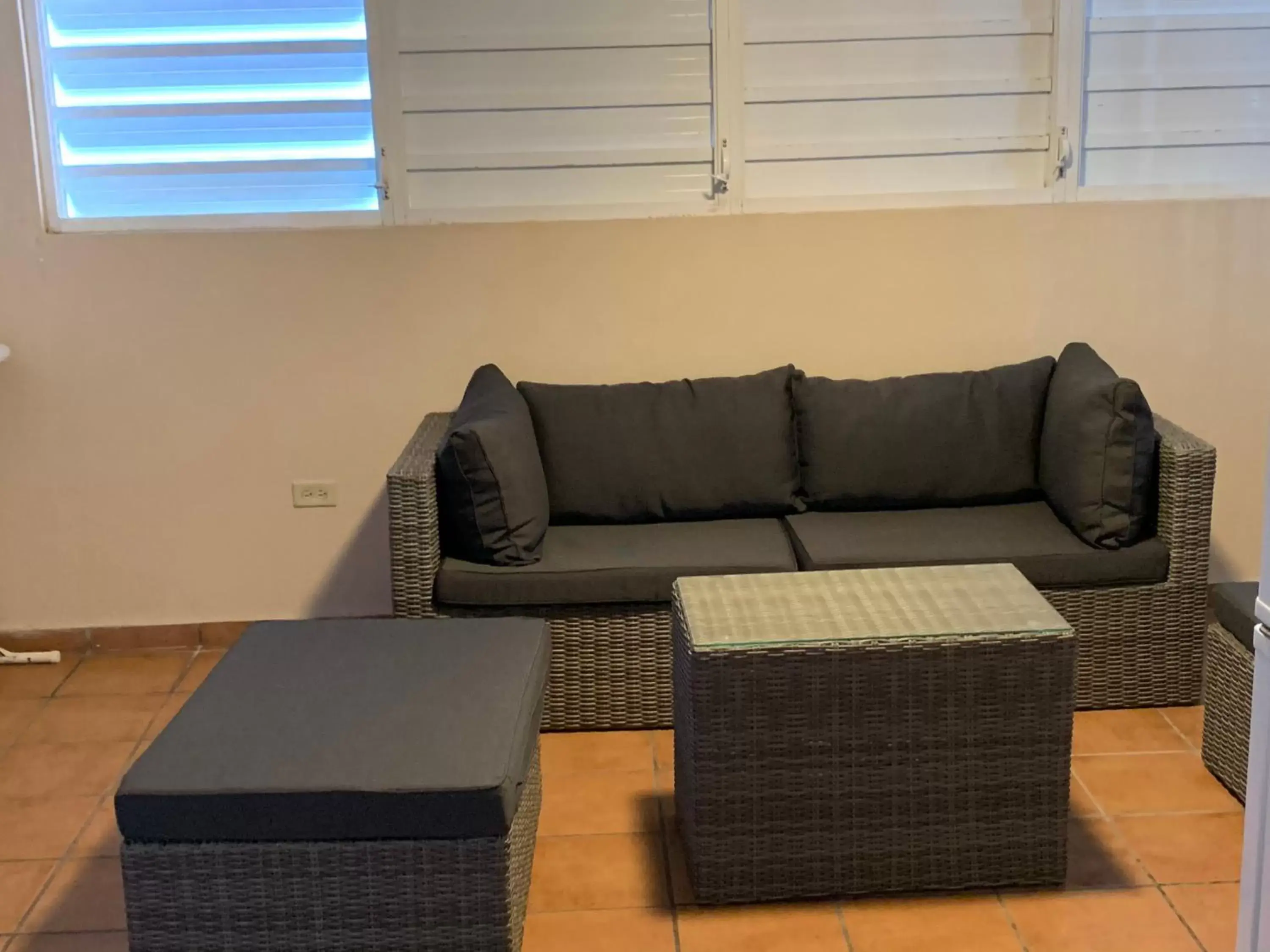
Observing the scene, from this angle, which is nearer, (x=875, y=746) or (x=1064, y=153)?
(x=875, y=746)

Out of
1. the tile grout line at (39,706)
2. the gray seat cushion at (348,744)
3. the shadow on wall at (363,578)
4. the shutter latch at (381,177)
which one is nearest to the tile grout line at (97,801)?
the tile grout line at (39,706)

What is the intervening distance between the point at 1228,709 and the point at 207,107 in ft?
9.56

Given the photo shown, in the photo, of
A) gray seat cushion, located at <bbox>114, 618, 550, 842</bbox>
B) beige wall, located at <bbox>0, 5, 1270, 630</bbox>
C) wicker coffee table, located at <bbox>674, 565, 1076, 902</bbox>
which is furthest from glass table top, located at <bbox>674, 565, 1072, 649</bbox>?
beige wall, located at <bbox>0, 5, 1270, 630</bbox>

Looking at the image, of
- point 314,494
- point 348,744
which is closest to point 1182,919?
point 348,744

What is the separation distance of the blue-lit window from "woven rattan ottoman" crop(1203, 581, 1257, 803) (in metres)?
2.37

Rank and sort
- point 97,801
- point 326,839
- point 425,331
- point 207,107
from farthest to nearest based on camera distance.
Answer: point 425,331, point 207,107, point 97,801, point 326,839

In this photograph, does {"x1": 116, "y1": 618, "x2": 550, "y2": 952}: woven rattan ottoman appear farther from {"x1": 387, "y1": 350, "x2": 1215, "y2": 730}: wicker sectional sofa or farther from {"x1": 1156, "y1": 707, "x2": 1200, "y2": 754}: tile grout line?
{"x1": 1156, "y1": 707, "x2": 1200, "y2": 754}: tile grout line

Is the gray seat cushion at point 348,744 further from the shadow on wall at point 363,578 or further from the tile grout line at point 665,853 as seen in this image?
the shadow on wall at point 363,578

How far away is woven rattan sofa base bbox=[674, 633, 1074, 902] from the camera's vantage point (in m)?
2.41

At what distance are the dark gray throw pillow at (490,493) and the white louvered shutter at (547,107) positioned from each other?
746 millimetres

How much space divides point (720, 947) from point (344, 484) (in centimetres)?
194

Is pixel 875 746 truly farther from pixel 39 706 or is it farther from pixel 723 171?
pixel 39 706

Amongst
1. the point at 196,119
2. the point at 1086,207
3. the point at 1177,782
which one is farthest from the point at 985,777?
the point at 196,119

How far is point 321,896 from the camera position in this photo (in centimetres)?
215
